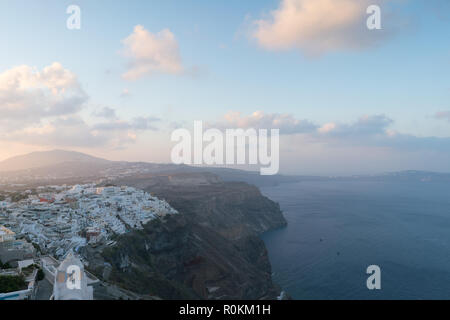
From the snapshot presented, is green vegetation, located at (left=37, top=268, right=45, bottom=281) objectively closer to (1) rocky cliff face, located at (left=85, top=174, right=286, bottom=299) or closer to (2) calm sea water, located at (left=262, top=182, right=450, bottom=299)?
(1) rocky cliff face, located at (left=85, top=174, right=286, bottom=299)

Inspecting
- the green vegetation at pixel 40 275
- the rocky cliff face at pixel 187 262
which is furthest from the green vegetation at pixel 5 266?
the rocky cliff face at pixel 187 262

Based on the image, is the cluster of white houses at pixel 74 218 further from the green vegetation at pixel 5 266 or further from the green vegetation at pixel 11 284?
the green vegetation at pixel 11 284

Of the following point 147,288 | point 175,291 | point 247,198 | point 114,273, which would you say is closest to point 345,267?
point 175,291

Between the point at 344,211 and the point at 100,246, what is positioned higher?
the point at 100,246

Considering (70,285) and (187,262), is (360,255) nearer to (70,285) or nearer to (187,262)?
(187,262)

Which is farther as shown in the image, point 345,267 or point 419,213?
point 419,213

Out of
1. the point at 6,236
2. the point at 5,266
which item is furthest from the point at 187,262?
the point at 5,266
